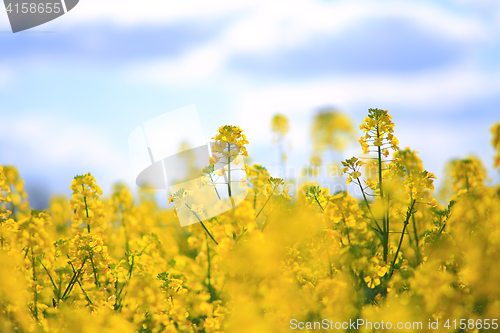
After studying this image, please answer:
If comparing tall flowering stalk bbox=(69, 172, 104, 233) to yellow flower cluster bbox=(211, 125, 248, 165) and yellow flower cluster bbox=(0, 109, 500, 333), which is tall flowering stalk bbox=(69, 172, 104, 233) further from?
yellow flower cluster bbox=(211, 125, 248, 165)

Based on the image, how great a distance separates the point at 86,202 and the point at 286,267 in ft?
7.89

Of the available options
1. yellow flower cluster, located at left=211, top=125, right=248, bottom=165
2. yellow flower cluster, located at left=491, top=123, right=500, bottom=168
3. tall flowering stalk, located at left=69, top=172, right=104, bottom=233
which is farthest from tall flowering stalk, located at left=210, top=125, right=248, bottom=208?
yellow flower cluster, located at left=491, top=123, right=500, bottom=168

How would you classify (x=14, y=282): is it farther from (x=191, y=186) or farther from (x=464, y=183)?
(x=464, y=183)

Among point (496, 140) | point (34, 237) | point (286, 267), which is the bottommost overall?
point (286, 267)

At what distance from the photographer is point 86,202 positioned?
4.20m

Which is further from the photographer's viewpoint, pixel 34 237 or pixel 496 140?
pixel 496 140

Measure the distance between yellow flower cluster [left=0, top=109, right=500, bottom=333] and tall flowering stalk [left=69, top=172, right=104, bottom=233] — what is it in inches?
0.5

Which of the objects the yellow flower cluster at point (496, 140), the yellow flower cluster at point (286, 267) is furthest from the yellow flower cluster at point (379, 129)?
the yellow flower cluster at point (496, 140)

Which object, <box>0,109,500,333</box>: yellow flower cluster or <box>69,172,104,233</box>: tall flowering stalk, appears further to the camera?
<box>69,172,104,233</box>: tall flowering stalk

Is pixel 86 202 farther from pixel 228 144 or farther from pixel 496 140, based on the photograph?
pixel 496 140

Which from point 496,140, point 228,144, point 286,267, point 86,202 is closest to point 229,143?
point 228,144

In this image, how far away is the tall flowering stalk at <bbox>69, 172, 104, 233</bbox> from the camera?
4176 mm

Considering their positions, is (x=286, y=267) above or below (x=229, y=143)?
below

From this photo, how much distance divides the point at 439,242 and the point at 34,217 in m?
4.06
